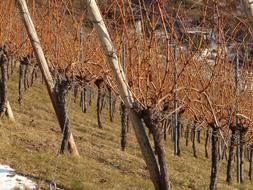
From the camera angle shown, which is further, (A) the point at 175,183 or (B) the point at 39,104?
(B) the point at 39,104

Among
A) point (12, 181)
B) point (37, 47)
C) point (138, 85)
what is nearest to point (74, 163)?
point (37, 47)

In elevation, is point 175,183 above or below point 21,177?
below

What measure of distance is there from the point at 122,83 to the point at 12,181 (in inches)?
107

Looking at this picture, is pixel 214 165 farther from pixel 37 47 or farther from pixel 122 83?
pixel 122 83

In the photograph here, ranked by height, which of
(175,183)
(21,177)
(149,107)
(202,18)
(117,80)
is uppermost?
(202,18)

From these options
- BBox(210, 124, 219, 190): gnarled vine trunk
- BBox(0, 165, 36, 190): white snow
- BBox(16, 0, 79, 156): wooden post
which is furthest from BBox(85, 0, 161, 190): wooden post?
BBox(210, 124, 219, 190): gnarled vine trunk

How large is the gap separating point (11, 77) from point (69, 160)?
74.7 ft

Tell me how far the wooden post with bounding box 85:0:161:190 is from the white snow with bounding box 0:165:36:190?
6.61 ft

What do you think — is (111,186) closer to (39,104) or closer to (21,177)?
(21,177)

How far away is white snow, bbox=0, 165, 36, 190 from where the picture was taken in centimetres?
653

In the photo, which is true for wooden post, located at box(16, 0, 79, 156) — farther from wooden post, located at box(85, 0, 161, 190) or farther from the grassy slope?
wooden post, located at box(85, 0, 161, 190)

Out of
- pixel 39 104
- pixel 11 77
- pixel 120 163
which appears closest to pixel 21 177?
pixel 120 163

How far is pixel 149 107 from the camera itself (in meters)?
6.28

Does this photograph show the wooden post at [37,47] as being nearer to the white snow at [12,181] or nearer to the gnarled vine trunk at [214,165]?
the white snow at [12,181]
